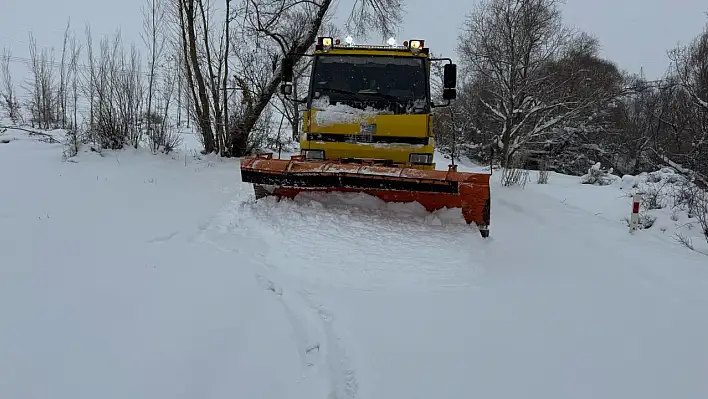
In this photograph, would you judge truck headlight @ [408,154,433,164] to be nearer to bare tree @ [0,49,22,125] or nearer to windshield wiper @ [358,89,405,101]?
windshield wiper @ [358,89,405,101]

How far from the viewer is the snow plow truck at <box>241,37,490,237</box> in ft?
18.0

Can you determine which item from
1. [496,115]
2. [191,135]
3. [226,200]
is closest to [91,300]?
[226,200]

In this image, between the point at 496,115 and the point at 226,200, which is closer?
the point at 226,200

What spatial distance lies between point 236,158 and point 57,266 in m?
8.55

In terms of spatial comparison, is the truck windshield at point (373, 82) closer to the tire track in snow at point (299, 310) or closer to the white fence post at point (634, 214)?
the tire track in snow at point (299, 310)

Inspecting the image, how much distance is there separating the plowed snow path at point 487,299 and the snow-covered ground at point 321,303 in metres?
0.02

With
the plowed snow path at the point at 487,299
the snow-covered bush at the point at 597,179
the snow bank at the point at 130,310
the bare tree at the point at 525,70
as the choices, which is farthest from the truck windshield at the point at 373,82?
the bare tree at the point at 525,70

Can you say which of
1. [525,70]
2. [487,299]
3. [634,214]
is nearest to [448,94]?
[634,214]

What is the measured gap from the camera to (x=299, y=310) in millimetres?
3439

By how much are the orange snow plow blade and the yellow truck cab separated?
0.48m

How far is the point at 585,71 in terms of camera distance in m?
26.9

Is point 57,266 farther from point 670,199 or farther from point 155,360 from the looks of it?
point 670,199

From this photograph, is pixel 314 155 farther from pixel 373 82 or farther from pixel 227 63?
pixel 227 63

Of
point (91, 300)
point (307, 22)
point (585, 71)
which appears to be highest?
point (585, 71)
